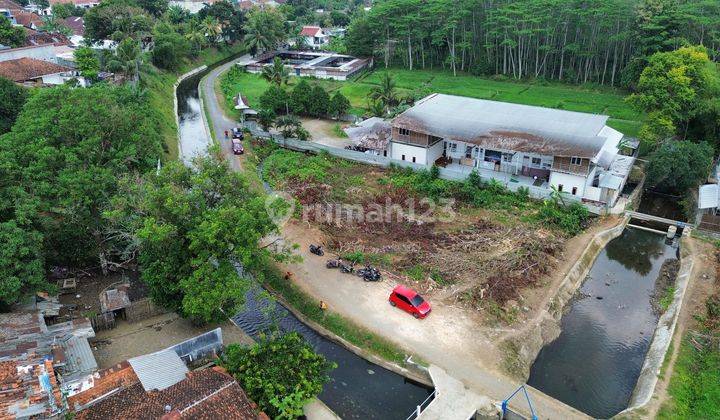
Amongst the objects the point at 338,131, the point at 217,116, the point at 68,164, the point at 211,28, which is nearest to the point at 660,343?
the point at 68,164

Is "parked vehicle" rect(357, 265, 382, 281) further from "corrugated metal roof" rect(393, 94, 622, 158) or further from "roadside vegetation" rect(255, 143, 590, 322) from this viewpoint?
"corrugated metal roof" rect(393, 94, 622, 158)

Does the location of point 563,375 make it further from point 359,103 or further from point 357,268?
point 359,103

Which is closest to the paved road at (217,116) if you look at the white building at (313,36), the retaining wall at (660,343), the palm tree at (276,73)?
the palm tree at (276,73)

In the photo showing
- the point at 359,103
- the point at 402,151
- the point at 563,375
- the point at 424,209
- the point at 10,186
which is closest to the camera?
the point at 563,375

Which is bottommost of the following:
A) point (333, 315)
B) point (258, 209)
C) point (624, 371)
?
point (624, 371)

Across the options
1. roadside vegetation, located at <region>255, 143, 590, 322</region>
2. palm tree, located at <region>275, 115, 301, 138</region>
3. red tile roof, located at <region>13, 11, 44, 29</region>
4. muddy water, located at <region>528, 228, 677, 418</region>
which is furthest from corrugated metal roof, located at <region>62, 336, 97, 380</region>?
red tile roof, located at <region>13, 11, 44, 29</region>

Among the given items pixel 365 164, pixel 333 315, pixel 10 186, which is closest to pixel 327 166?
pixel 365 164
